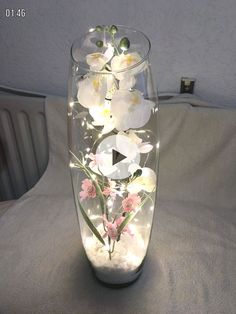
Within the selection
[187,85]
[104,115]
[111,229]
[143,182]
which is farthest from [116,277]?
[187,85]

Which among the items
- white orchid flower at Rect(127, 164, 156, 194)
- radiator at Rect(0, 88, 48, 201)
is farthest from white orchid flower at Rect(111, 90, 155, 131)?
radiator at Rect(0, 88, 48, 201)

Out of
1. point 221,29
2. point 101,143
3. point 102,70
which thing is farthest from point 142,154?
point 221,29

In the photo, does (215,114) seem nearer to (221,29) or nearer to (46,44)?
(221,29)

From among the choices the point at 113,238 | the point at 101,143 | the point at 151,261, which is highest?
the point at 101,143

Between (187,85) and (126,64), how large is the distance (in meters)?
0.50

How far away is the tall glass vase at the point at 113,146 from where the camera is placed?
66 centimetres

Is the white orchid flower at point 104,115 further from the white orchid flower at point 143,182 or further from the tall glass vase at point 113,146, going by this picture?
the white orchid flower at point 143,182

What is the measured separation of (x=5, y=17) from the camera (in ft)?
3.60

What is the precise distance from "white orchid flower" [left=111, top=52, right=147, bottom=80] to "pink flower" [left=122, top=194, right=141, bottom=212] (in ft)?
0.84

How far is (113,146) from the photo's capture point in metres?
0.71

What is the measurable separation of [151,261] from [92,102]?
0.49m

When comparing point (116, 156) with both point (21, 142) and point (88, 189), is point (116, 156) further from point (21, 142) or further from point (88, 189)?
point (21, 142)

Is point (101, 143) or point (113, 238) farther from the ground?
point (101, 143)

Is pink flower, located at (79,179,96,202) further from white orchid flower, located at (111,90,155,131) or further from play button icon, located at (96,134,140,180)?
white orchid flower, located at (111,90,155,131)
